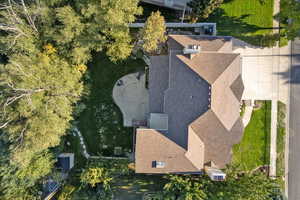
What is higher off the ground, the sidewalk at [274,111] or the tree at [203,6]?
the tree at [203,6]

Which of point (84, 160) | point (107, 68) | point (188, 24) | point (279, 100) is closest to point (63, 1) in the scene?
point (107, 68)

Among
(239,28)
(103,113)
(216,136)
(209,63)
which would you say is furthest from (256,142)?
(103,113)

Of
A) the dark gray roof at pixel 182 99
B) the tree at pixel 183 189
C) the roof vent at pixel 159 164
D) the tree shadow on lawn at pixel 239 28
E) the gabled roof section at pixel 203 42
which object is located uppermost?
the tree shadow on lawn at pixel 239 28

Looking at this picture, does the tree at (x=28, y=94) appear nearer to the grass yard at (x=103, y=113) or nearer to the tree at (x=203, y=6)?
the grass yard at (x=103, y=113)

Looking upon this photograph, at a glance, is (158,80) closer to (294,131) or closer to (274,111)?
(274,111)

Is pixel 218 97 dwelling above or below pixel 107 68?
below

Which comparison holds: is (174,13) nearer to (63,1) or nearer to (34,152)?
(63,1)

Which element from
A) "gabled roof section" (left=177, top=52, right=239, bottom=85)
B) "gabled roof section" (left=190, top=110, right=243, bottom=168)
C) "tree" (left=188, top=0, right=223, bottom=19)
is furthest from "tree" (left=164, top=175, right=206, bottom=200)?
"tree" (left=188, top=0, right=223, bottom=19)

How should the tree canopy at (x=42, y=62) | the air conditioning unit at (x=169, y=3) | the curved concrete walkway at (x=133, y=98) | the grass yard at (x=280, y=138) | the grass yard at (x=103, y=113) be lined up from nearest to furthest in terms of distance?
the tree canopy at (x=42, y=62)
the air conditioning unit at (x=169, y=3)
the grass yard at (x=280, y=138)
the curved concrete walkway at (x=133, y=98)
the grass yard at (x=103, y=113)

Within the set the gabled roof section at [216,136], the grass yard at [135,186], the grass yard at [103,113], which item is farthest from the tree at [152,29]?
the grass yard at [135,186]
